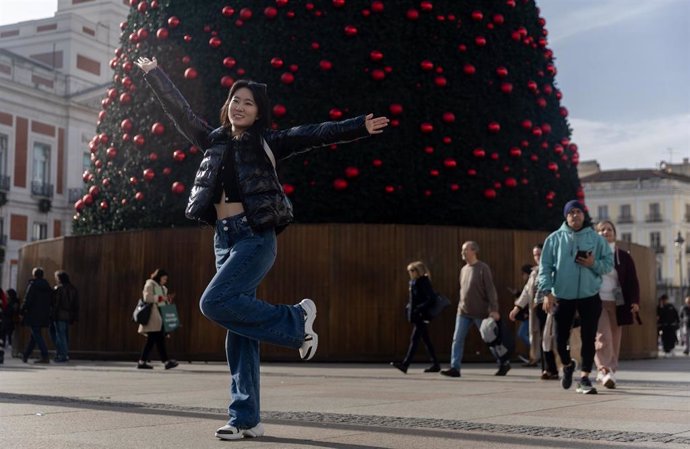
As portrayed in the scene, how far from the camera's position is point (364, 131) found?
5.79 metres

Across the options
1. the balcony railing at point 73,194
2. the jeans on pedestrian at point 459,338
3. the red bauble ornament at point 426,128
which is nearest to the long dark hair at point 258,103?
the jeans on pedestrian at point 459,338

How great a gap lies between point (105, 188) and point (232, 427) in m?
12.5

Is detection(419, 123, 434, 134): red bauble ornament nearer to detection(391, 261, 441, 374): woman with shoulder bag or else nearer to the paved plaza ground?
detection(391, 261, 441, 374): woman with shoulder bag

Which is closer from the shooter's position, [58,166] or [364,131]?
[364,131]

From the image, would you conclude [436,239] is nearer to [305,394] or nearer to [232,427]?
[305,394]

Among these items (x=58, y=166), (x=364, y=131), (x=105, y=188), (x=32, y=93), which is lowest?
(x=364, y=131)

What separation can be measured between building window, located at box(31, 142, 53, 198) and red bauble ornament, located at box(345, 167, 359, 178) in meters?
37.0

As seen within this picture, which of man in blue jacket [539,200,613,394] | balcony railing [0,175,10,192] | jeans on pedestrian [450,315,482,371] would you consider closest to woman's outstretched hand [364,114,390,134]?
man in blue jacket [539,200,613,394]

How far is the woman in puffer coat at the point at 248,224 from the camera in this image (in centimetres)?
562

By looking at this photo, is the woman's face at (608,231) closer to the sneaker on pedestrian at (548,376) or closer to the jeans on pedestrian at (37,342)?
the sneaker on pedestrian at (548,376)

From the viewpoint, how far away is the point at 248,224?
5.76 meters

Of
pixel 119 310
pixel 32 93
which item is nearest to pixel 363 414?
pixel 119 310

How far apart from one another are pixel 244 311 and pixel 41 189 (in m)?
46.9

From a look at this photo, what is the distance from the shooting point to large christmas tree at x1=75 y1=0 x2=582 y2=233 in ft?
52.2
